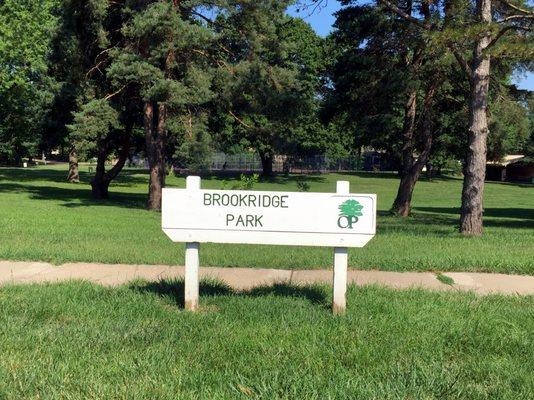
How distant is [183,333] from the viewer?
4.85 metres

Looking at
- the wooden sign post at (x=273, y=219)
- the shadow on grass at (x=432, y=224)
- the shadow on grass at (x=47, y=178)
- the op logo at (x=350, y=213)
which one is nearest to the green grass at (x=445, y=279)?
the wooden sign post at (x=273, y=219)

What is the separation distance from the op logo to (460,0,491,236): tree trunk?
8.31 meters

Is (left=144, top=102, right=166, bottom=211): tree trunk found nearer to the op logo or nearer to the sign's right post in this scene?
the sign's right post

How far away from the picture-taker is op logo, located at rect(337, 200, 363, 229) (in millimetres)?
5434

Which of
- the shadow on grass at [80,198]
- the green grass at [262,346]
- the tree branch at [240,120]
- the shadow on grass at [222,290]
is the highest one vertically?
the tree branch at [240,120]

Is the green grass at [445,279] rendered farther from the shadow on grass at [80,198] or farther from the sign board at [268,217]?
the shadow on grass at [80,198]

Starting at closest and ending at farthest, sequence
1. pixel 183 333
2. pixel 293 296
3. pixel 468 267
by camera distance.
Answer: pixel 183 333
pixel 293 296
pixel 468 267

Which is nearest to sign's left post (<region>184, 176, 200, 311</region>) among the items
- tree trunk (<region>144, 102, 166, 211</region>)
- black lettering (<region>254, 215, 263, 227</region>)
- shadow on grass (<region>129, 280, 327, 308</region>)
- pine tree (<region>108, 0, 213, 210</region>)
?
shadow on grass (<region>129, 280, 327, 308</region>)

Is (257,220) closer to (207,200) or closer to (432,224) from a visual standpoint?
(207,200)

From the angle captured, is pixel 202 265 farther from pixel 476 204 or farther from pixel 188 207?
pixel 476 204

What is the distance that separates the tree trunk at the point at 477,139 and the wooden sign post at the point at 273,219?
831cm

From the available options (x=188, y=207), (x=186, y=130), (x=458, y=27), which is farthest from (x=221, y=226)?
(x=186, y=130)

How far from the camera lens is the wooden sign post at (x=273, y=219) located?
544 cm

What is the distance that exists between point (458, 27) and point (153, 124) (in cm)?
1538
